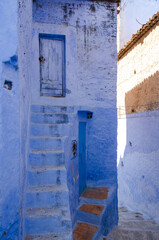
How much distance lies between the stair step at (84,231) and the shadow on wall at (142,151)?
3655 mm

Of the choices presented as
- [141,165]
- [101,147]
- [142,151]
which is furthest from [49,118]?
[141,165]

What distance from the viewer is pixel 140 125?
7449 mm

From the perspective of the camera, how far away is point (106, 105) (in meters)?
5.03

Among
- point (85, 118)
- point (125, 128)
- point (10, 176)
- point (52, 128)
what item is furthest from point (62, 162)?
point (125, 128)

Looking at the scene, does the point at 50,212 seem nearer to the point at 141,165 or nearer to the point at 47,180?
the point at 47,180

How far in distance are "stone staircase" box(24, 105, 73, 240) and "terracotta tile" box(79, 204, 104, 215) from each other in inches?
49.0

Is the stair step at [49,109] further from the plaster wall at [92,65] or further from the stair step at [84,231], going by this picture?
the stair step at [84,231]

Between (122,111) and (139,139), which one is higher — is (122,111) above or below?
above

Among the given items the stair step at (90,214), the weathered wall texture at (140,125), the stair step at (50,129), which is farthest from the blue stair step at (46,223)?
the weathered wall texture at (140,125)

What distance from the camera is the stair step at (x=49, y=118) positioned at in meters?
3.79

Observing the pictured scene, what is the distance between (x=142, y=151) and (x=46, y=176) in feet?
17.6

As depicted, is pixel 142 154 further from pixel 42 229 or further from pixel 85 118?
pixel 42 229

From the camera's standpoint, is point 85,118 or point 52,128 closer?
point 52,128

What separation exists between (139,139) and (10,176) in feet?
21.6
